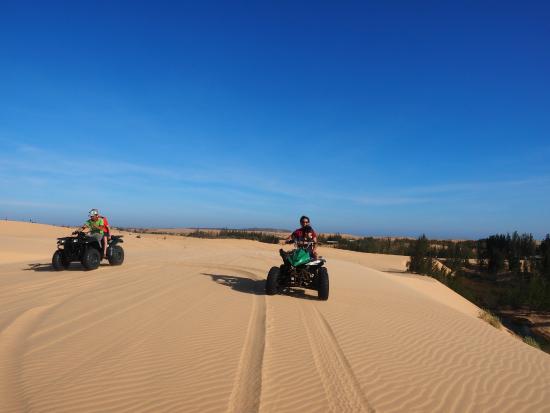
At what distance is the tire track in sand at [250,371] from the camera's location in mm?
3781

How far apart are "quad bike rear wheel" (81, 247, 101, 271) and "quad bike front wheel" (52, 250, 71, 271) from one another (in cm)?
65

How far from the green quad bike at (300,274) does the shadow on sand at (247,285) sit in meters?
0.38

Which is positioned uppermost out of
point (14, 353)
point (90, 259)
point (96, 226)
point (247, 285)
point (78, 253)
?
point (96, 226)

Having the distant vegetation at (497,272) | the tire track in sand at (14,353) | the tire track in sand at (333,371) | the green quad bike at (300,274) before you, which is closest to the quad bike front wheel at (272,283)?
the green quad bike at (300,274)

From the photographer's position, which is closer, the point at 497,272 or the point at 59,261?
the point at 59,261

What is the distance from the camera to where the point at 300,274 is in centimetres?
919

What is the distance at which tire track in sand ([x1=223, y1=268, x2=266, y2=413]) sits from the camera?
378 centimetres

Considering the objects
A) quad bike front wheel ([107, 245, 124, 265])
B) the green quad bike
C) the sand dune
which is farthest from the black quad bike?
the green quad bike

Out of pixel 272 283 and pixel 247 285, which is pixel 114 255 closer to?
pixel 247 285

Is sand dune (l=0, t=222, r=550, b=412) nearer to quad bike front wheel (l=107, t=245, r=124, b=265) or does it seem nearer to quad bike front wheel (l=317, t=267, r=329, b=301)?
quad bike front wheel (l=317, t=267, r=329, b=301)

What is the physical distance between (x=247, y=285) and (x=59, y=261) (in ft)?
17.9

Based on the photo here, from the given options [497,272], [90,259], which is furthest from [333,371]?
[497,272]

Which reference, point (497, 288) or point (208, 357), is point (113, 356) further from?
point (497, 288)

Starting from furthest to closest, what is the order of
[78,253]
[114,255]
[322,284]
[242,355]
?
[114,255], [78,253], [322,284], [242,355]
